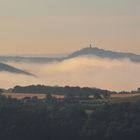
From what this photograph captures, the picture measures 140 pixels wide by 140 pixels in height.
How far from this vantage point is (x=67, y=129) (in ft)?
332

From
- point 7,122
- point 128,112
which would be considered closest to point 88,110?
point 128,112

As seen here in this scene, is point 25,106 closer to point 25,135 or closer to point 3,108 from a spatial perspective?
A: point 3,108

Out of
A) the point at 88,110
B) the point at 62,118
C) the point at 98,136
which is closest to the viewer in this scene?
the point at 98,136

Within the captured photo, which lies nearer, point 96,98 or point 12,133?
point 12,133

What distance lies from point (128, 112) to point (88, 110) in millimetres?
6543

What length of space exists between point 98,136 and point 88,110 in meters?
14.5

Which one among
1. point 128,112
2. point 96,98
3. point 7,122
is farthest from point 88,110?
point 96,98

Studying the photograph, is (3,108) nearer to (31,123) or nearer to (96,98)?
(31,123)

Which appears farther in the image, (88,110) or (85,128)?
(88,110)

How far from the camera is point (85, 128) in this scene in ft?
334

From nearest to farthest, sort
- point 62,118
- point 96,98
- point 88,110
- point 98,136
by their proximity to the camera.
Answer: point 98,136 < point 62,118 < point 88,110 < point 96,98

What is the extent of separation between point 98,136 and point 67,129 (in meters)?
4.43

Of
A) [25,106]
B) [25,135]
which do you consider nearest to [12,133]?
[25,135]

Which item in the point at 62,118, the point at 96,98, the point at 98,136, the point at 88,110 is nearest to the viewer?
the point at 98,136
